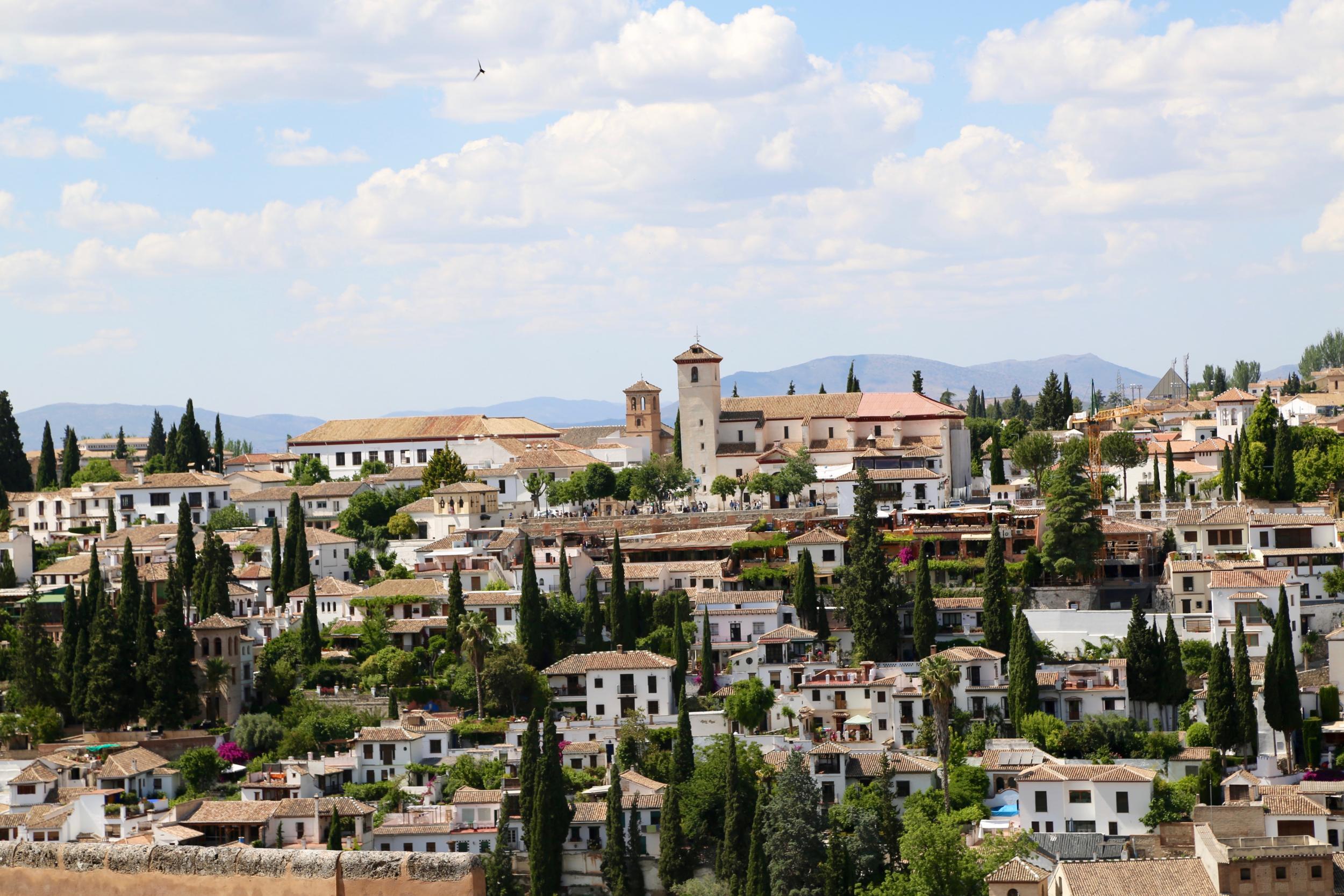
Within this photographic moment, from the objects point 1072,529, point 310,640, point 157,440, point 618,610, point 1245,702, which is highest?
point 157,440

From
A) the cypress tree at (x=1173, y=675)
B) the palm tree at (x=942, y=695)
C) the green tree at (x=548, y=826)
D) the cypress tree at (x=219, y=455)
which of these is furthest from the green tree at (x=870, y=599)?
the cypress tree at (x=219, y=455)

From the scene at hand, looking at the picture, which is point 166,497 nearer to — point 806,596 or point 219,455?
point 219,455

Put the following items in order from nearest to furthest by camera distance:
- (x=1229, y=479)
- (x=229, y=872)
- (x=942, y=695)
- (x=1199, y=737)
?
1. (x=229, y=872)
2. (x=942, y=695)
3. (x=1199, y=737)
4. (x=1229, y=479)

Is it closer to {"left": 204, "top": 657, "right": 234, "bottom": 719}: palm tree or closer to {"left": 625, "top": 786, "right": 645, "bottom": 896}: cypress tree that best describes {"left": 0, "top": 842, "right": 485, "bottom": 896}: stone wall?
{"left": 625, "top": 786, "right": 645, "bottom": 896}: cypress tree

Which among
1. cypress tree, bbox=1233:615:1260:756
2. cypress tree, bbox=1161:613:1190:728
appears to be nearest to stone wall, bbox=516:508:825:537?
cypress tree, bbox=1161:613:1190:728

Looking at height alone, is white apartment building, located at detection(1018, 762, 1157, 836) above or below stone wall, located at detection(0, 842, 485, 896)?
below

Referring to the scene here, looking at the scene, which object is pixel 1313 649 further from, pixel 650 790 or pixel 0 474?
pixel 0 474

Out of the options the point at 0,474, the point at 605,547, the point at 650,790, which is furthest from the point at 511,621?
the point at 0,474

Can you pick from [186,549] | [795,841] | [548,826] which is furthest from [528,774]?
[186,549]
